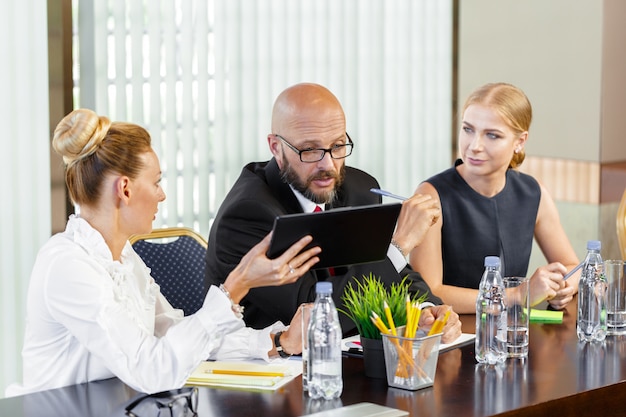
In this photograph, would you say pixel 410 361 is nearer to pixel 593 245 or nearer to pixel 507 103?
pixel 593 245

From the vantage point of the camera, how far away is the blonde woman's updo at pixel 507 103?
327 centimetres

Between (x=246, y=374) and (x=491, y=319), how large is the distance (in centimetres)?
59

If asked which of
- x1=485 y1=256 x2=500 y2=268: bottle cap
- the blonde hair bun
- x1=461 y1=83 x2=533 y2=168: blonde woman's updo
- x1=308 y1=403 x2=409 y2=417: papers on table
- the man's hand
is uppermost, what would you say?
x1=461 y1=83 x2=533 y2=168: blonde woman's updo

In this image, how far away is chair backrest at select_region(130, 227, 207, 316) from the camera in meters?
3.19

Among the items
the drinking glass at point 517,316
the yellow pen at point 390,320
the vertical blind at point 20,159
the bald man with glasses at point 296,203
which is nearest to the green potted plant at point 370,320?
the yellow pen at point 390,320

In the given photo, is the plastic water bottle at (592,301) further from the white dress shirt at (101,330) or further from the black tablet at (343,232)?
the white dress shirt at (101,330)

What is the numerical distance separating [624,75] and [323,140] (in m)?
2.34

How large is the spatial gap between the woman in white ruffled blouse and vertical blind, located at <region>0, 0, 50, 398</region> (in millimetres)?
1598

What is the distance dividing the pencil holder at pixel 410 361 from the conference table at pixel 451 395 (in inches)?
0.7

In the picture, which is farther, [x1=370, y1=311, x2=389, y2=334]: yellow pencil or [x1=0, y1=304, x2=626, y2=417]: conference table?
[x1=370, y1=311, x2=389, y2=334]: yellow pencil

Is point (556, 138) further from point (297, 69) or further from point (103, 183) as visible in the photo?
point (103, 183)

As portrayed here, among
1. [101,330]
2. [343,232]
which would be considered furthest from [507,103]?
[101,330]

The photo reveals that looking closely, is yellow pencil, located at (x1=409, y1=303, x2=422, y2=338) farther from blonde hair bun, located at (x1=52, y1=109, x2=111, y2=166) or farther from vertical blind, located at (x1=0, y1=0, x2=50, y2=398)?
vertical blind, located at (x1=0, y1=0, x2=50, y2=398)

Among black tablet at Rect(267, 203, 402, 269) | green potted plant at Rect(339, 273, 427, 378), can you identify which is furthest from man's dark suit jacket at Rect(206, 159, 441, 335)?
green potted plant at Rect(339, 273, 427, 378)
